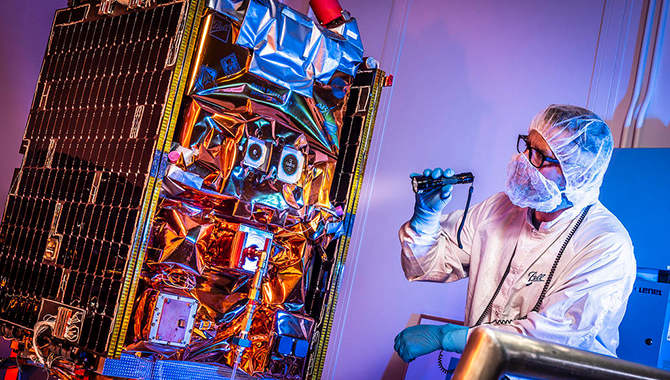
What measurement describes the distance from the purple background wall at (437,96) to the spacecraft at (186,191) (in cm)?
69

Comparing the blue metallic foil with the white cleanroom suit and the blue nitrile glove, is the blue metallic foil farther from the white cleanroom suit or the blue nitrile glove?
the white cleanroom suit

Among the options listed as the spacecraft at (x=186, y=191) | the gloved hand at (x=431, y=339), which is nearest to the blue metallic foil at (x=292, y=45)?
the spacecraft at (x=186, y=191)

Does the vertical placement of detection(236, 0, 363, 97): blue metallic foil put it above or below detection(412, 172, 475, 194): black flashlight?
above

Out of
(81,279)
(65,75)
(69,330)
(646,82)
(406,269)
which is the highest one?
(646,82)

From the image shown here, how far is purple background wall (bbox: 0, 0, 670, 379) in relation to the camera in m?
2.82

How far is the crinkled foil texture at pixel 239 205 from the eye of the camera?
2189mm

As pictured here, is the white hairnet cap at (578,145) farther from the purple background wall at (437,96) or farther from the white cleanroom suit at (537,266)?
the purple background wall at (437,96)

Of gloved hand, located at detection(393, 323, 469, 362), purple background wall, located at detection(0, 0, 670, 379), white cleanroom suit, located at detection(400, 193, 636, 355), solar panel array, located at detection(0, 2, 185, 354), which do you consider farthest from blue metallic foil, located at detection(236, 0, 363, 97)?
gloved hand, located at detection(393, 323, 469, 362)

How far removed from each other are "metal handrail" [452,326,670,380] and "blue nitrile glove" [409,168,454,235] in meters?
1.70

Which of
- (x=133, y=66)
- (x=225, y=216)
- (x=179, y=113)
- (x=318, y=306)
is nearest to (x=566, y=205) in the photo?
(x=318, y=306)

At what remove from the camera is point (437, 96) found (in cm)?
329

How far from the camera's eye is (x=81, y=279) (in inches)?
84.5

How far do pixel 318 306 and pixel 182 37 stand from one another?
3.98 feet

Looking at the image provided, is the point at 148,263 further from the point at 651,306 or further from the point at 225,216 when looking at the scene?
the point at 651,306
